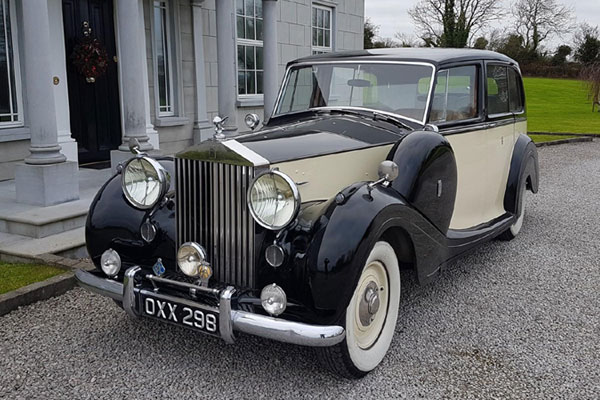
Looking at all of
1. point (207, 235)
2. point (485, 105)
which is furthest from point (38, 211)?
point (485, 105)

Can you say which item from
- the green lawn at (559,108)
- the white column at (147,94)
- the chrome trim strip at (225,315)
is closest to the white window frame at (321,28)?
the white column at (147,94)

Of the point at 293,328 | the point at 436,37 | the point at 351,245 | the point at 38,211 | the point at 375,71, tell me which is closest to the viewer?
the point at 293,328

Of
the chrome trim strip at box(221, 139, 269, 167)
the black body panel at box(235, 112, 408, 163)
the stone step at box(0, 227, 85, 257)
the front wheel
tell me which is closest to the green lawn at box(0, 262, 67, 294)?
the stone step at box(0, 227, 85, 257)

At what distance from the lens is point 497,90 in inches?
200

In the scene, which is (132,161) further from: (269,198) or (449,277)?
(449,277)

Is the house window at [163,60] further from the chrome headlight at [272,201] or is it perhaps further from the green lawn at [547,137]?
the green lawn at [547,137]

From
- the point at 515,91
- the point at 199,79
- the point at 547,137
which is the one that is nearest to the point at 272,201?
the point at 515,91

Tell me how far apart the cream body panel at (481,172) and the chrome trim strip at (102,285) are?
255 centimetres

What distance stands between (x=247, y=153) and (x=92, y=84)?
5.82 meters

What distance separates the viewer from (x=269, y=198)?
287 centimetres

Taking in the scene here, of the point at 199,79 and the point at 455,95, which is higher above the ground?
the point at 199,79

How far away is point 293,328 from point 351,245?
492 millimetres

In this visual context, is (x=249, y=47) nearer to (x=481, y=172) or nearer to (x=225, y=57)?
(x=225, y=57)

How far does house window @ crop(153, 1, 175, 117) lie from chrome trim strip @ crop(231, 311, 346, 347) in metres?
6.88
